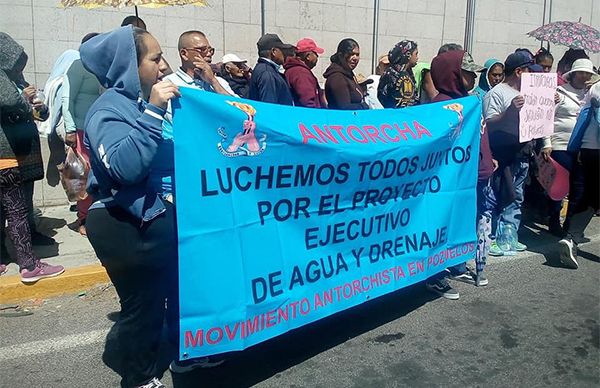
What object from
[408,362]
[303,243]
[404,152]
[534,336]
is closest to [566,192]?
[534,336]

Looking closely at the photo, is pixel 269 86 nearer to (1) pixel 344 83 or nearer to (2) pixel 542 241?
(1) pixel 344 83

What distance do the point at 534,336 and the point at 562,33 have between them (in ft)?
18.1

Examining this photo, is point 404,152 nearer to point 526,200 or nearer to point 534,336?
point 534,336

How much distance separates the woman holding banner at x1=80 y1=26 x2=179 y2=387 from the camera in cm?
248

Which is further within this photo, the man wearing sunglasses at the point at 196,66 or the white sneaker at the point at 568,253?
the white sneaker at the point at 568,253

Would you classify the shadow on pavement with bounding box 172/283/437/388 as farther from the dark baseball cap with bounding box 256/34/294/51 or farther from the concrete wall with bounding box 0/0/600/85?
the concrete wall with bounding box 0/0/600/85

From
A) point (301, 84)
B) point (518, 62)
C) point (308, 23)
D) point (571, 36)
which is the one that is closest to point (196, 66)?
point (301, 84)

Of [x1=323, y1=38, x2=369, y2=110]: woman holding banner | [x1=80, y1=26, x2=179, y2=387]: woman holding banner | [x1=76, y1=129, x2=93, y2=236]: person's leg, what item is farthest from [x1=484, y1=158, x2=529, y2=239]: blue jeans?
[x1=76, y1=129, x2=93, y2=236]: person's leg

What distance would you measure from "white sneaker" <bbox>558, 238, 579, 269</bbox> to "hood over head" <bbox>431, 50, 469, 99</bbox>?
1749 millimetres

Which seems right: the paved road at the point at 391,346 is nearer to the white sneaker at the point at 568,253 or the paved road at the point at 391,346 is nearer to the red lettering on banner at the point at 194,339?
the red lettering on banner at the point at 194,339

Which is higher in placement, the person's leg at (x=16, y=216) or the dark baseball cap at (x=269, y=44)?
the dark baseball cap at (x=269, y=44)

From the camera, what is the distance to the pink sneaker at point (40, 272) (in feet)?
14.3

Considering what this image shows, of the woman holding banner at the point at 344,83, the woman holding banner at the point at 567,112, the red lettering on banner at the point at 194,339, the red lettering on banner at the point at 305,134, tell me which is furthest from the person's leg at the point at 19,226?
the woman holding banner at the point at 567,112

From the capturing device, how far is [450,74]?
14.9 feet
